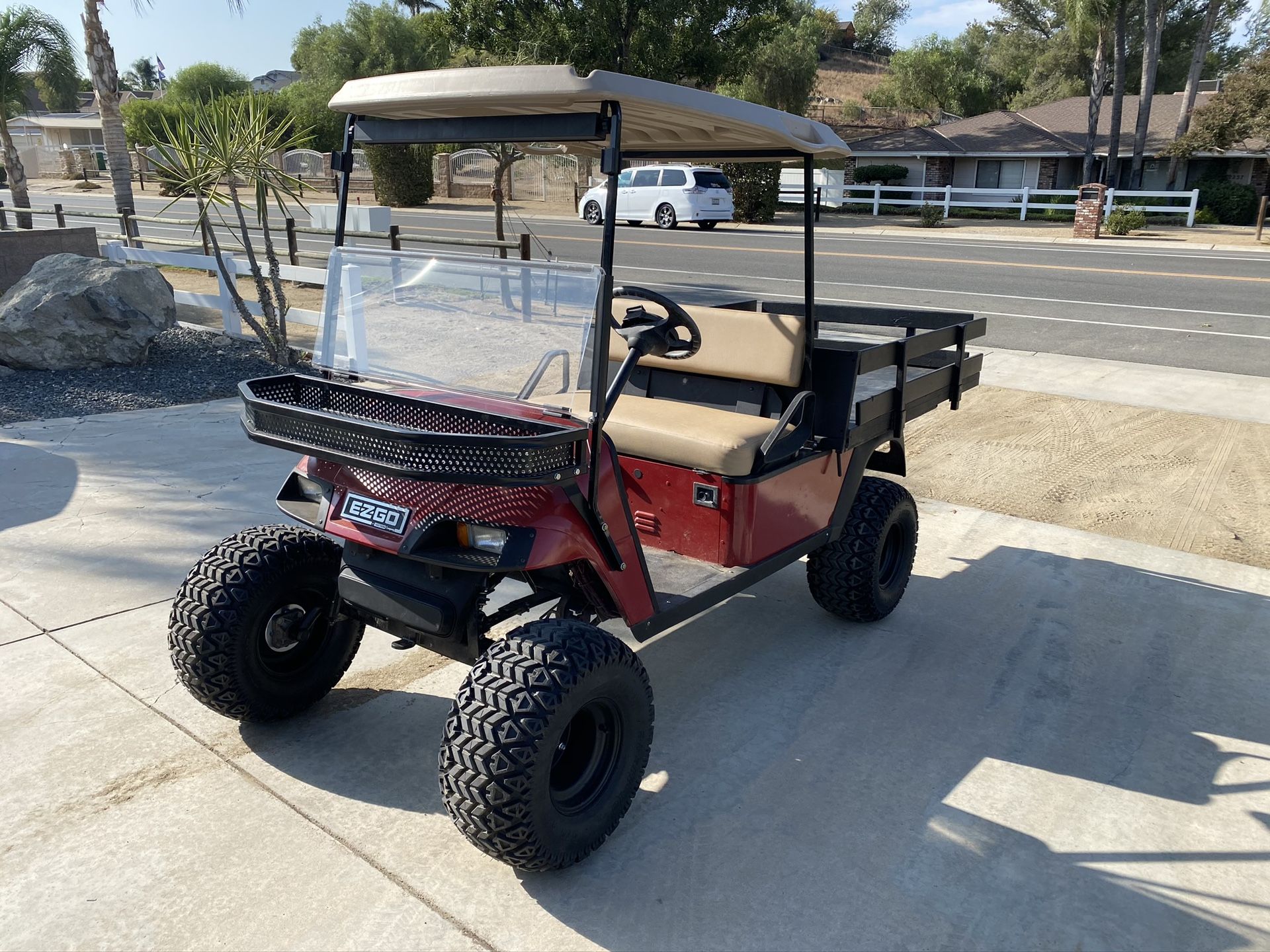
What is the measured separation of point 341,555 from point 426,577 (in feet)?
1.90

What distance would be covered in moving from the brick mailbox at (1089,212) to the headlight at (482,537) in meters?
24.2

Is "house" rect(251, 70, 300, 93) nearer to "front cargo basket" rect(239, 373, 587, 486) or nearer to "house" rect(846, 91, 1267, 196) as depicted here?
"house" rect(846, 91, 1267, 196)

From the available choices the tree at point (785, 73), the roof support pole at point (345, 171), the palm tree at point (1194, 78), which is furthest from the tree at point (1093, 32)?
the roof support pole at point (345, 171)

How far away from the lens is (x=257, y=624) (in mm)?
3264

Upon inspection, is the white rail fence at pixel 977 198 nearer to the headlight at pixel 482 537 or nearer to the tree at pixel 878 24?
the headlight at pixel 482 537

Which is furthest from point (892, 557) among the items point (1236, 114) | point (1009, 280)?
point (1236, 114)

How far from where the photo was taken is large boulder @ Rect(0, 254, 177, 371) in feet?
27.7

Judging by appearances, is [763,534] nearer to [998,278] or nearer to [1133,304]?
[1133,304]

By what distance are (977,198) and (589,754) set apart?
34.2m

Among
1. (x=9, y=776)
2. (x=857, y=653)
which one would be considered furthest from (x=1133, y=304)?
(x=9, y=776)

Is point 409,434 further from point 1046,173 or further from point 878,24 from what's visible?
point 878,24

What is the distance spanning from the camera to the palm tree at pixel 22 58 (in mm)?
22047

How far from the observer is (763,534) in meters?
3.72

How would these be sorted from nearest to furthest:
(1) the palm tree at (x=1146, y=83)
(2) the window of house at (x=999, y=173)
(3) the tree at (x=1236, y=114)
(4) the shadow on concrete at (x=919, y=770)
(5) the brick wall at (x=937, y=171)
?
(4) the shadow on concrete at (x=919, y=770)
(3) the tree at (x=1236, y=114)
(1) the palm tree at (x=1146, y=83)
(2) the window of house at (x=999, y=173)
(5) the brick wall at (x=937, y=171)
